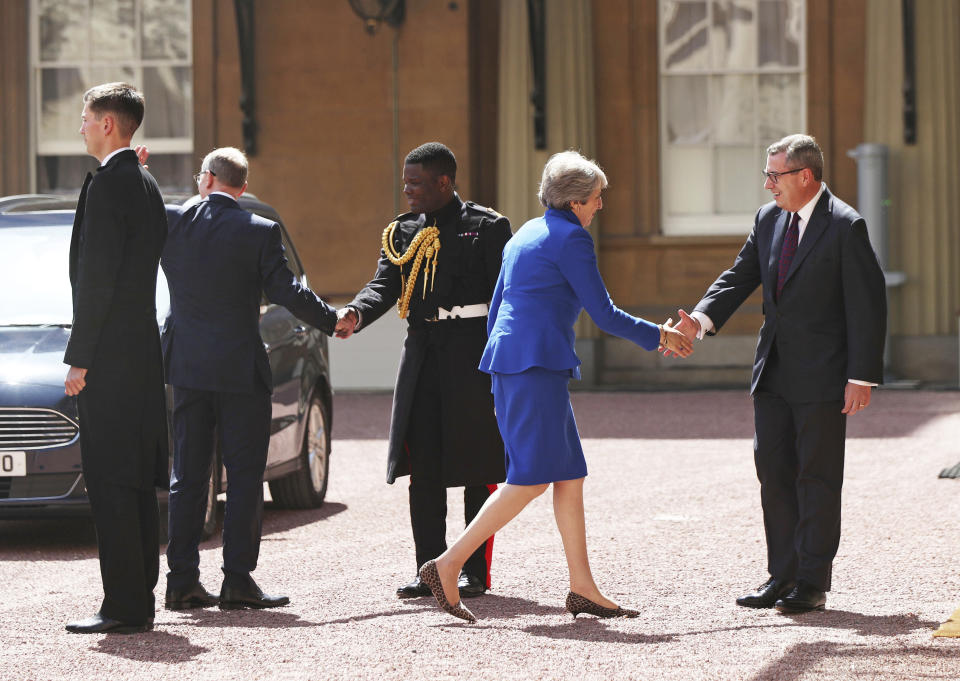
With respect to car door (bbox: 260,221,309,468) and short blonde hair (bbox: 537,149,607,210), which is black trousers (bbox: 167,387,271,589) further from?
car door (bbox: 260,221,309,468)

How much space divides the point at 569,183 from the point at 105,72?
14416 mm

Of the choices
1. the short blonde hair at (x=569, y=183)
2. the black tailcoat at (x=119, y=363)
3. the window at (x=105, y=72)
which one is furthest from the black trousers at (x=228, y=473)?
the window at (x=105, y=72)

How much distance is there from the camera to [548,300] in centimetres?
640

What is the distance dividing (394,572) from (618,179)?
39.2ft

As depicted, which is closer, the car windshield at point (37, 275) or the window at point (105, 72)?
the car windshield at point (37, 275)

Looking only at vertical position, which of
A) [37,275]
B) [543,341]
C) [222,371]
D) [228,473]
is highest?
[37,275]

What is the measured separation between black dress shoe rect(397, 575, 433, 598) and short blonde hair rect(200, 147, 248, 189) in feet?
5.46

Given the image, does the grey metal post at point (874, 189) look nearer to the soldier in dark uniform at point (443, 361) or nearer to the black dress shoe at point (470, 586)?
the soldier in dark uniform at point (443, 361)

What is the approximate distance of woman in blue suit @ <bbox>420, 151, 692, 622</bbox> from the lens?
20.8 ft

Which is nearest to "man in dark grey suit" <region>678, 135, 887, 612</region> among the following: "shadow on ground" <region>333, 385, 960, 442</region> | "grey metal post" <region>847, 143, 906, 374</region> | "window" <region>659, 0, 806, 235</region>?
"shadow on ground" <region>333, 385, 960, 442</region>

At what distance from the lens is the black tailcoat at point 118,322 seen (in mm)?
6039

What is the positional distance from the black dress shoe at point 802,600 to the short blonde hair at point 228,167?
2550mm

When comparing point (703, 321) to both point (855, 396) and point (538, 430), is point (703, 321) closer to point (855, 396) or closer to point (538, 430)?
point (855, 396)

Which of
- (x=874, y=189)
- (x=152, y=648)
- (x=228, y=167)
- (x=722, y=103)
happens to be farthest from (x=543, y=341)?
(x=722, y=103)
